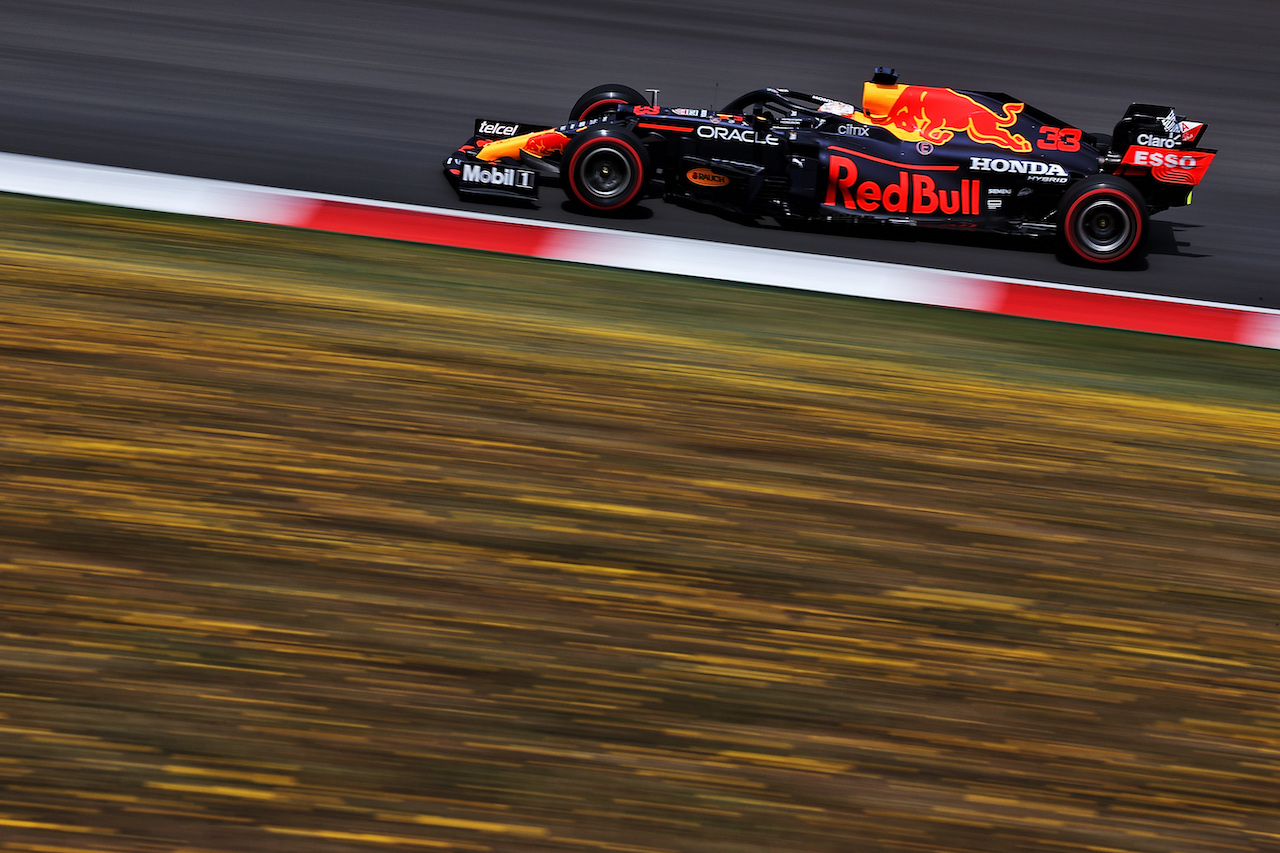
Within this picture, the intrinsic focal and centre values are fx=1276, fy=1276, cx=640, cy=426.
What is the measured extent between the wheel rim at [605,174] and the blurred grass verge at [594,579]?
190cm

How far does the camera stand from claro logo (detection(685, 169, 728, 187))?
26.1ft

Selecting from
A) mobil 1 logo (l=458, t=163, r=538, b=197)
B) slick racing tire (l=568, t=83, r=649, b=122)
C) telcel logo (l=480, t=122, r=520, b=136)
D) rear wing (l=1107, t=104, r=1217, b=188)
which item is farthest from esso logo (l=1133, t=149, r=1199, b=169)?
telcel logo (l=480, t=122, r=520, b=136)

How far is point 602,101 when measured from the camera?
8.73 metres

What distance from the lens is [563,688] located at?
11.0 feet

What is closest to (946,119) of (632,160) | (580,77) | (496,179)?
(632,160)

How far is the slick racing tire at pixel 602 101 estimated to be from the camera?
8.68 m

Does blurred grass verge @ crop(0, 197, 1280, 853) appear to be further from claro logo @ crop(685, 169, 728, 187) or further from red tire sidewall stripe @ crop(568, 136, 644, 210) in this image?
claro logo @ crop(685, 169, 728, 187)

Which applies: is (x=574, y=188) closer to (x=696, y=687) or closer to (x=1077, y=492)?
(x=1077, y=492)

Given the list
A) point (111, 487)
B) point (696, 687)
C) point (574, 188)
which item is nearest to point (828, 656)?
point (696, 687)

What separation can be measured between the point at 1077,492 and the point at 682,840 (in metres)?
2.51

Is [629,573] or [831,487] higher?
[831,487]

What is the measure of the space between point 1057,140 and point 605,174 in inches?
110

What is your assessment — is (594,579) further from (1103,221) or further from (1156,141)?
(1156,141)

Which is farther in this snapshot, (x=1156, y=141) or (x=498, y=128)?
(x=498, y=128)
